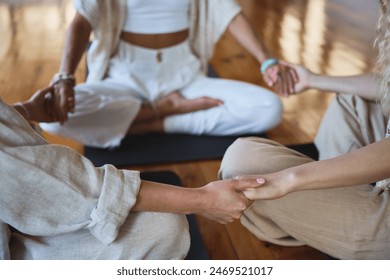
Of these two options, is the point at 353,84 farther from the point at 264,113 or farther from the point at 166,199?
the point at 166,199

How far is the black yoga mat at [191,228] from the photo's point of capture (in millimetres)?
1463

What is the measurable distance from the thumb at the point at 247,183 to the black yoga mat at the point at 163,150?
2.60 feet

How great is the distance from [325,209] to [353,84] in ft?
1.73

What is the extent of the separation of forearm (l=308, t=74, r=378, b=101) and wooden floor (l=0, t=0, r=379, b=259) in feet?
1.49

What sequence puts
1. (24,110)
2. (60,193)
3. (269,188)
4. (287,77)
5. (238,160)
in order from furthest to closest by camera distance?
1. (287,77)
2. (24,110)
3. (238,160)
4. (269,188)
5. (60,193)

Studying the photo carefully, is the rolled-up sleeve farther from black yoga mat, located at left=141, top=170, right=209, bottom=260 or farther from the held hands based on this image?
the held hands

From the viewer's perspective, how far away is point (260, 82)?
2.76 m

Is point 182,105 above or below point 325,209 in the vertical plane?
below

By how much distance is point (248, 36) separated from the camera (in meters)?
2.12

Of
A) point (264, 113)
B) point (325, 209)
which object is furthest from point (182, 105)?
point (325, 209)

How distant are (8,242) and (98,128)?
1.02m

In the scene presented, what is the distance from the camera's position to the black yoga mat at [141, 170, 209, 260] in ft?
4.80
